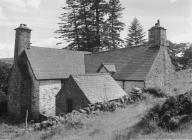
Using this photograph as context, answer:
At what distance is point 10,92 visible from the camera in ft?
89.2

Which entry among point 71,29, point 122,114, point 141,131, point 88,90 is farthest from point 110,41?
point 141,131

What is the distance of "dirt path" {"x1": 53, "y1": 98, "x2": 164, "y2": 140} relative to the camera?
10.7 meters

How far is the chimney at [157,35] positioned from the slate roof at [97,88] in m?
7.85

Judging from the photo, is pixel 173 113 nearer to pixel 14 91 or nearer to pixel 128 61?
pixel 128 61

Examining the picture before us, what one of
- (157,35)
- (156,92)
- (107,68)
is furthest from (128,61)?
(156,92)

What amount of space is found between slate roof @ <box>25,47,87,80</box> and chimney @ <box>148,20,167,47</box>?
34.0 ft

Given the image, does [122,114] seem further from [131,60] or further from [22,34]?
[22,34]

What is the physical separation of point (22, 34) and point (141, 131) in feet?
67.1

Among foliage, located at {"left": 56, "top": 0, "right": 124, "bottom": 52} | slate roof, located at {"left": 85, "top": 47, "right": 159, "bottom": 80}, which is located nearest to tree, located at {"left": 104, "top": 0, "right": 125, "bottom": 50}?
foliage, located at {"left": 56, "top": 0, "right": 124, "bottom": 52}

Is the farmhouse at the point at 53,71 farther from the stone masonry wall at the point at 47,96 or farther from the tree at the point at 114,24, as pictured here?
the tree at the point at 114,24

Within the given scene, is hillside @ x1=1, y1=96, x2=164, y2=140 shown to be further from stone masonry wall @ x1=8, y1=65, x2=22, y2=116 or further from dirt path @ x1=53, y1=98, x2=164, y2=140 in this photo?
stone masonry wall @ x1=8, y1=65, x2=22, y2=116

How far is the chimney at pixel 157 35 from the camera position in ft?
80.5

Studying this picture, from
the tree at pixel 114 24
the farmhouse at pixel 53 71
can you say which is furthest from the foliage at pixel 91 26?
the farmhouse at pixel 53 71

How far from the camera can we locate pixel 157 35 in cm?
2466
